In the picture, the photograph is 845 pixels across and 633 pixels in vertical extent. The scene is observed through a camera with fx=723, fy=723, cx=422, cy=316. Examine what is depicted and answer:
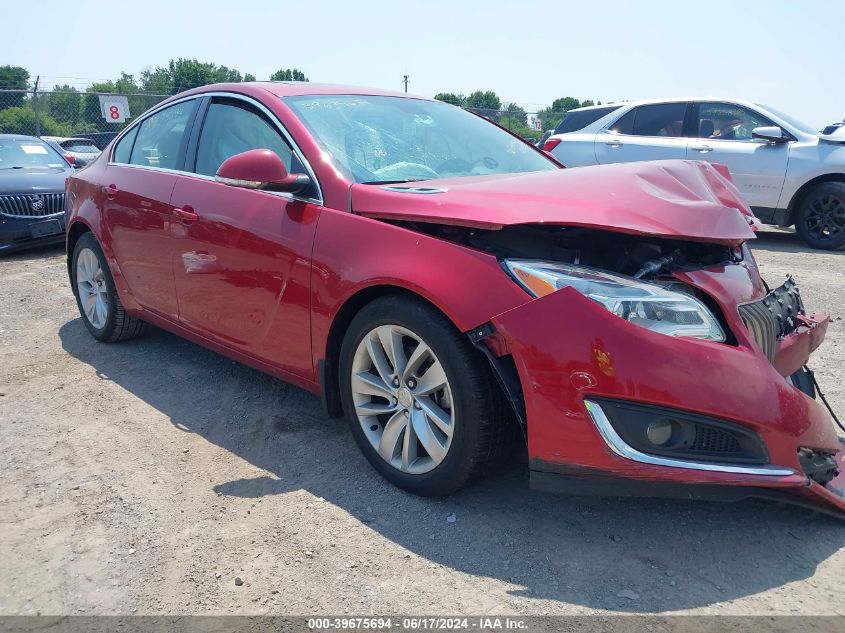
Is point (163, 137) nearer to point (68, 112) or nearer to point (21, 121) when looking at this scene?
point (21, 121)

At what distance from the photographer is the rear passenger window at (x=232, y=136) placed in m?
3.50

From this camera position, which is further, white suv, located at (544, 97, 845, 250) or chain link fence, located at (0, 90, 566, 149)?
chain link fence, located at (0, 90, 566, 149)

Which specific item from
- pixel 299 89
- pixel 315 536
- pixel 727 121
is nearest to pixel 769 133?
pixel 727 121

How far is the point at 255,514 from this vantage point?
9.19ft

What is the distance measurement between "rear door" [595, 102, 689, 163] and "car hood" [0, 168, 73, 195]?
6.69 m

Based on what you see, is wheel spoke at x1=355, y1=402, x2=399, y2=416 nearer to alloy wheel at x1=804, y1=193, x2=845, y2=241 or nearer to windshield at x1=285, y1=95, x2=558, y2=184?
windshield at x1=285, y1=95, x2=558, y2=184

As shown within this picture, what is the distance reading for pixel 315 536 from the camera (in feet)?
8.66

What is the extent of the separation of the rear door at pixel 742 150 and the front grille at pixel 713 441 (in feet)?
22.3

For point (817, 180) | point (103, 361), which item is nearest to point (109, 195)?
point (103, 361)

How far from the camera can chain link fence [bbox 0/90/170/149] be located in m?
17.5

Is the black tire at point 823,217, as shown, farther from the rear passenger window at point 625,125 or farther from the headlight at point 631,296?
the headlight at point 631,296

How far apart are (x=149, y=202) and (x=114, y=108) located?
690 inches

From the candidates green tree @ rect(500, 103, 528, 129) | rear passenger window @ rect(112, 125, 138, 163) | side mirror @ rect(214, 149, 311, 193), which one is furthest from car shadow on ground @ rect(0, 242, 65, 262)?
green tree @ rect(500, 103, 528, 129)

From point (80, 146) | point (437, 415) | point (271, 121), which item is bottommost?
point (437, 415)
